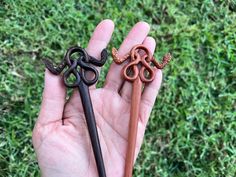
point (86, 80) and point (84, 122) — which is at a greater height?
point (86, 80)

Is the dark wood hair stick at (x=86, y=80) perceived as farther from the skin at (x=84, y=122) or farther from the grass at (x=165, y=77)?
the grass at (x=165, y=77)

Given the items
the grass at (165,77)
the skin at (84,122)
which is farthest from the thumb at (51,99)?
the grass at (165,77)

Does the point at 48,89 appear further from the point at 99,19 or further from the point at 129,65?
the point at 99,19

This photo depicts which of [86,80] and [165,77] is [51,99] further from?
[165,77]

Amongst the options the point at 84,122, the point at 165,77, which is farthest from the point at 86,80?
the point at 165,77

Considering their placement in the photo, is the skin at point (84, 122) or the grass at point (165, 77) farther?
the grass at point (165, 77)

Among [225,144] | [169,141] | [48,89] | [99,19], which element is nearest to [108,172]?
[48,89]

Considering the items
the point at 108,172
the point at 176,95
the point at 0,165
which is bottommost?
the point at 0,165

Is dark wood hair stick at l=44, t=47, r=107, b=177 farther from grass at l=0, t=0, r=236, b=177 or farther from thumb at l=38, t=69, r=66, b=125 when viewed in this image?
grass at l=0, t=0, r=236, b=177
